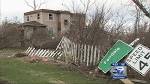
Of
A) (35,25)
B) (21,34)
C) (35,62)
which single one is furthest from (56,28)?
(35,62)

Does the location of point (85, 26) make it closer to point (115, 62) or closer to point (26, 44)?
point (115, 62)

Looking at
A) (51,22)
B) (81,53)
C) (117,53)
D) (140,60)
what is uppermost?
(117,53)

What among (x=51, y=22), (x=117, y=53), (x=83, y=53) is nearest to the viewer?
(x=117, y=53)

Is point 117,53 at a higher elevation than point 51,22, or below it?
higher

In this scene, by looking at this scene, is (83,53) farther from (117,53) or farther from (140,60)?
(140,60)

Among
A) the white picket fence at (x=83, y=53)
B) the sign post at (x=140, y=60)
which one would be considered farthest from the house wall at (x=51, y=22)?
the sign post at (x=140, y=60)

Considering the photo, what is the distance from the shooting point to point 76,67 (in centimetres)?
1583

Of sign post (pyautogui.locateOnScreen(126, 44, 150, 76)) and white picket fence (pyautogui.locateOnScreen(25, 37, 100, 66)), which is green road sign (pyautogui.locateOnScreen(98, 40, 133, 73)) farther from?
white picket fence (pyautogui.locateOnScreen(25, 37, 100, 66))

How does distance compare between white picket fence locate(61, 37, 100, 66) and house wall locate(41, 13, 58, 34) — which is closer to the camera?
white picket fence locate(61, 37, 100, 66)

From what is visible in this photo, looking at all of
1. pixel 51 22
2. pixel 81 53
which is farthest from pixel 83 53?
pixel 51 22

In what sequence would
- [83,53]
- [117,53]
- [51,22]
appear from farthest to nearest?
[51,22]
[83,53]
[117,53]

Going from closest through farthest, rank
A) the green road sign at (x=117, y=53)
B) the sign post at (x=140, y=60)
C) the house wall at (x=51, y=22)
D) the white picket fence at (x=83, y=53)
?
the sign post at (x=140, y=60) → the green road sign at (x=117, y=53) → the white picket fence at (x=83, y=53) → the house wall at (x=51, y=22)

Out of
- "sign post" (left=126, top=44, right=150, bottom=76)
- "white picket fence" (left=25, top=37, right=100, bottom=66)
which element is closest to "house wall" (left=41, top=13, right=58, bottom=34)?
"white picket fence" (left=25, top=37, right=100, bottom=66)

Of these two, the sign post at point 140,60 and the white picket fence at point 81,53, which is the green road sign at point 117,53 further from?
the white picket fence at point 81,53
